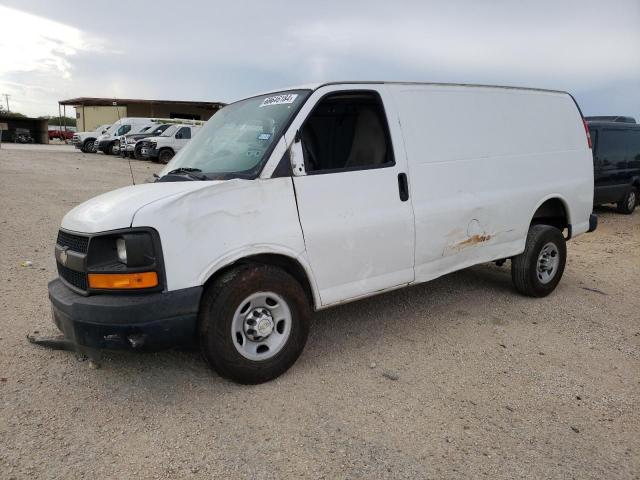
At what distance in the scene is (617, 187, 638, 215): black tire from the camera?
11.3m

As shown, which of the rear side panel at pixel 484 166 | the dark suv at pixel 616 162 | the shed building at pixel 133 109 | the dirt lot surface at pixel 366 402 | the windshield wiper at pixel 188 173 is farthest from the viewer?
the shed building at pixel 133 109

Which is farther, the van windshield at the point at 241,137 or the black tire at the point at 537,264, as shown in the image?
the black tire at the point at 537,264

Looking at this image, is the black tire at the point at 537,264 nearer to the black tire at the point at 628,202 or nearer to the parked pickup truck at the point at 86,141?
the black tire at the point at 628,202

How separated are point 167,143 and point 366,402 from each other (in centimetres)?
1996

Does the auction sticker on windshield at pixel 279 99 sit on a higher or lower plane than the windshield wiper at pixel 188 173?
higher

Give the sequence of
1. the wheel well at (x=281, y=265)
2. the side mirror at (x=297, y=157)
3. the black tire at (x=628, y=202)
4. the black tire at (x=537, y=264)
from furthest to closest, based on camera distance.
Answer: the black tire at (x=628, y=202), the black tire at (x=537, y=264), the side mirror at (x=297, y=157), the wheel well at (x=281, y=265)

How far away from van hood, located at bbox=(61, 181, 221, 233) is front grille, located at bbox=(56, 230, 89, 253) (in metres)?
0.05

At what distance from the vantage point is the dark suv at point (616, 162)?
33.8 feet

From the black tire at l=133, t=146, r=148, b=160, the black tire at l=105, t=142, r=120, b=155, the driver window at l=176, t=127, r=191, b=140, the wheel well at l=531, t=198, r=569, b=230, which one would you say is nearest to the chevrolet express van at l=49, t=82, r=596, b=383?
the wheel well at l=531, t=198, r=569, b=230

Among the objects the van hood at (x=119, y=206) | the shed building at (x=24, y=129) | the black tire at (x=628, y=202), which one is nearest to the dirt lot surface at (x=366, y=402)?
the van hood at (x=119, y=206)

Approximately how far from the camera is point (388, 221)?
3777 millimetres

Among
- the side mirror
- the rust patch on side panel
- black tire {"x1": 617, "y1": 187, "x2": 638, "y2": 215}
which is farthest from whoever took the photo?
black tire {"x1": 617, "y1": 187, "x2": 638, "y2": 215}

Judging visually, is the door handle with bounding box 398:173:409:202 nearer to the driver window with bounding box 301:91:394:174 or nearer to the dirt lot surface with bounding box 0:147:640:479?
the driver window with bounding box 301:91:394:174

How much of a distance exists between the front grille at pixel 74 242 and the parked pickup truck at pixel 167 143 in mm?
18235
